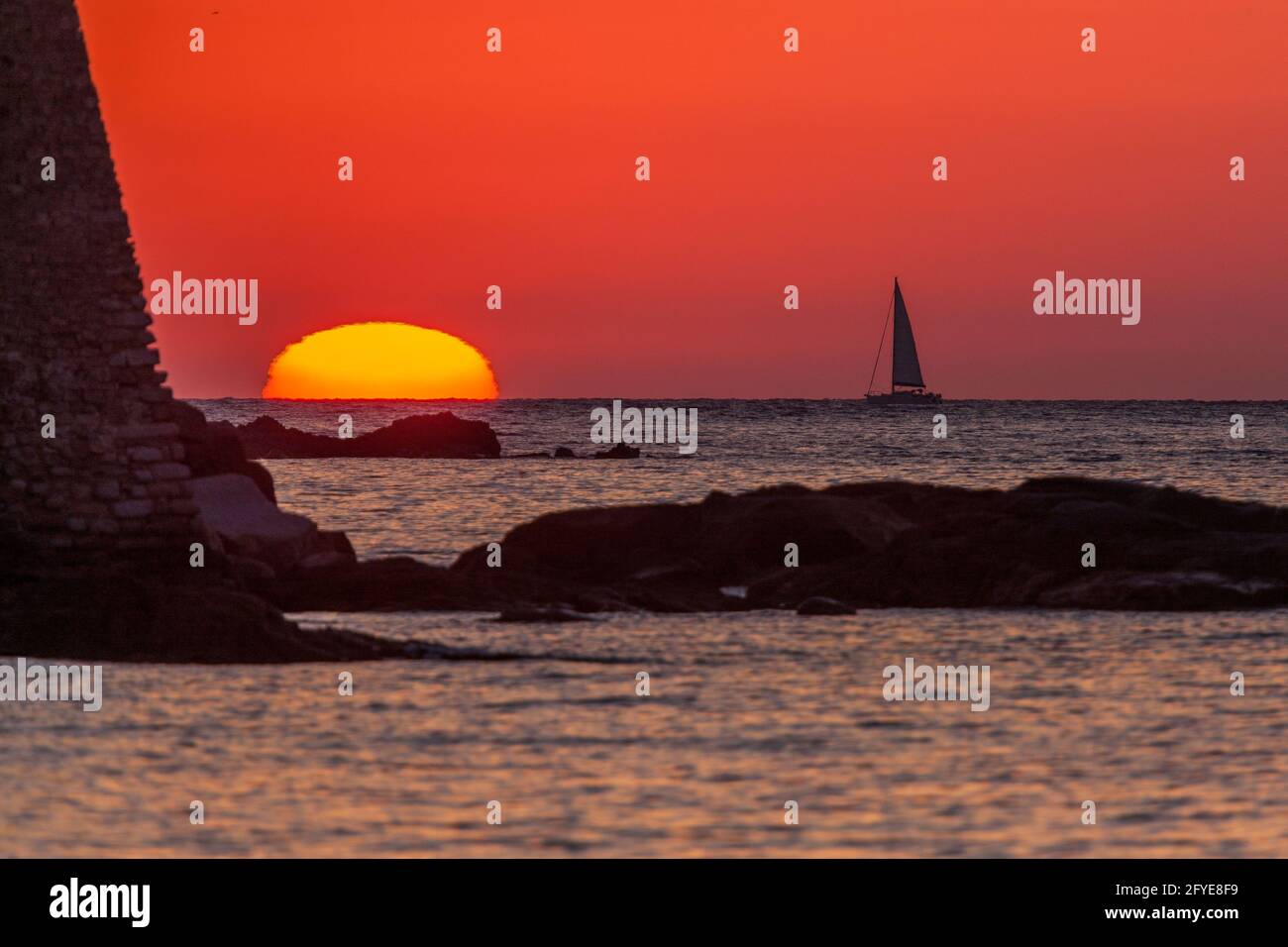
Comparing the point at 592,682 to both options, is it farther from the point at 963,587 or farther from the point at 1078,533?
the point at 1078,533

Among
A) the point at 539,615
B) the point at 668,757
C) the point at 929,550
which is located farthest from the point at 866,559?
the point at 668,757

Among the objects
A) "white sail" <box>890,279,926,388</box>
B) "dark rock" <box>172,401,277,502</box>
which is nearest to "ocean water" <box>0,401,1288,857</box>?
"dark rock" <box>172,401,277,502</box>

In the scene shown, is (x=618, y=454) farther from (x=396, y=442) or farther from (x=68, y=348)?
(x=68, y=348)

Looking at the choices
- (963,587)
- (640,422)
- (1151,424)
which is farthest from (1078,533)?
(640,422)

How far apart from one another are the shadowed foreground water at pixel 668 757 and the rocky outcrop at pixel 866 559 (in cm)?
550

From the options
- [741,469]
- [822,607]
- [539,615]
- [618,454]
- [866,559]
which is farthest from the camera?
[618,454]

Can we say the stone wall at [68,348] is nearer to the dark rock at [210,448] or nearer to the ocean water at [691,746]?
the ocean water at [691,746]

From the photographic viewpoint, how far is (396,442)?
120m

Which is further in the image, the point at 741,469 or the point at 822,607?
the point at 741,469

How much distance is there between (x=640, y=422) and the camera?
192m

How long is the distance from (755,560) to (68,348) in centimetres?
1488

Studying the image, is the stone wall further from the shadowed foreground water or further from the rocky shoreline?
the shadowed foreground water

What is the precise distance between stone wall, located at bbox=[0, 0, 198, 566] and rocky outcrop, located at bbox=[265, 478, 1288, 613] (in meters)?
4.81
